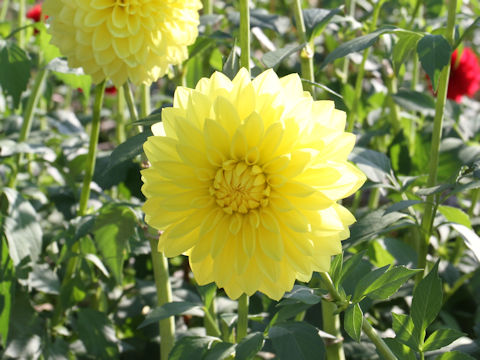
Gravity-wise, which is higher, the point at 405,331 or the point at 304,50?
the point at 304,50

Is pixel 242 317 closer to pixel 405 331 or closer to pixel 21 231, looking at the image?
pixel 405 331

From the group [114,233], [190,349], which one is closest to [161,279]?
[114,233]

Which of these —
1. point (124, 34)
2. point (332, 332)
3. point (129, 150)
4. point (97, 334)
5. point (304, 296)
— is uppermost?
point (124, 34)

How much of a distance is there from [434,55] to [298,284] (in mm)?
430

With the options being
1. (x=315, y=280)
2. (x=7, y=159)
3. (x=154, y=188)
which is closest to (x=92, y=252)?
(x=7, y=159)

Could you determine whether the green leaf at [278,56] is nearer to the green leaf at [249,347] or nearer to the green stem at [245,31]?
the green stem at [245,31]

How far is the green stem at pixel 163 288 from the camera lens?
111 cm

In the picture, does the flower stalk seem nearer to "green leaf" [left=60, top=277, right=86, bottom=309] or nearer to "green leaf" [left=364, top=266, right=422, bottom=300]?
"green leaf" [left=364, top=266, right=422, bottom=300]

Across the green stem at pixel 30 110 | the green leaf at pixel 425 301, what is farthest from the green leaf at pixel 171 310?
the green stem at pixel 30 110

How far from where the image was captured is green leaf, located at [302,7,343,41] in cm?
106

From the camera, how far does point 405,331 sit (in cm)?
83

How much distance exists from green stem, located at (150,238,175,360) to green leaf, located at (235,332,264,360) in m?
0.30

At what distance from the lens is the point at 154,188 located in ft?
2.37

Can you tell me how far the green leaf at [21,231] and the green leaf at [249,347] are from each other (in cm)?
55
